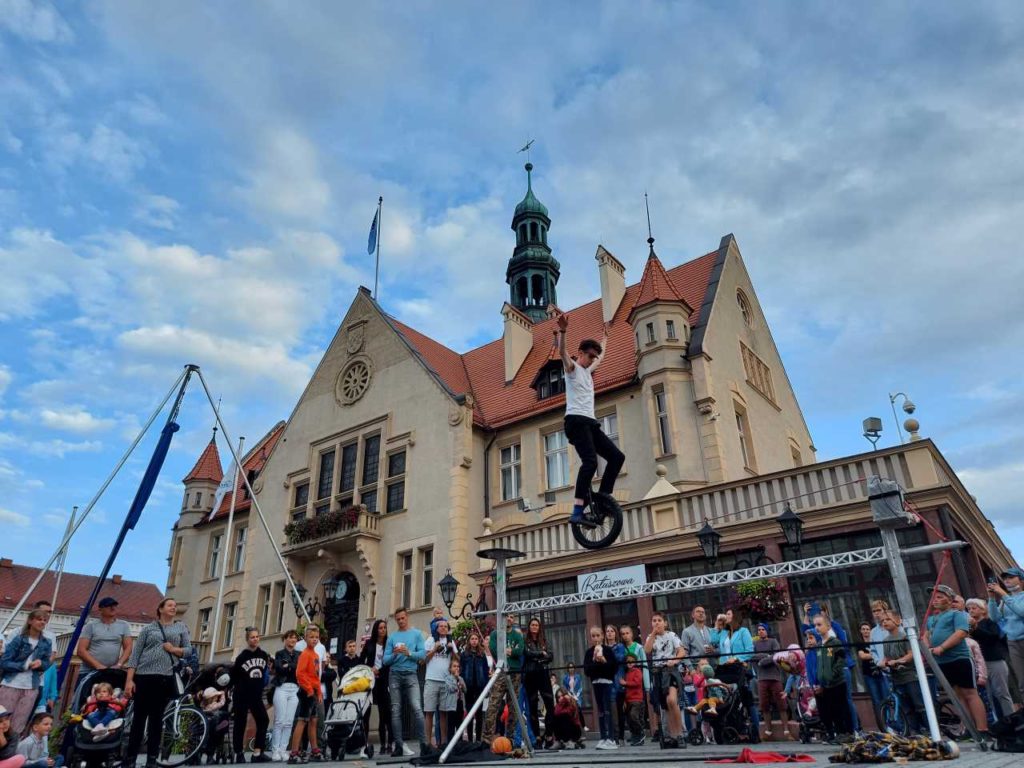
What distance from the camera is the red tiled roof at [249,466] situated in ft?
104

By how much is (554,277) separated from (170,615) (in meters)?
31.3

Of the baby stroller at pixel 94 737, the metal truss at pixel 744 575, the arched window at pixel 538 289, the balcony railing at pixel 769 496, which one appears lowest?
the baby stroller at pixel 94 737

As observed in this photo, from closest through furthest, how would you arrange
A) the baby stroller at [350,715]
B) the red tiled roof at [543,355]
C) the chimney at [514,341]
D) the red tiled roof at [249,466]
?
1. the baby stroller at [350,715]
2. the red tiled roof at [543,355]
3. the chimney at [514,341]
4. the red tiled roof at [249,466]

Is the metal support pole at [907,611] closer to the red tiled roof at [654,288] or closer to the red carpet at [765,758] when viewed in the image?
the red carpet at [765,758]

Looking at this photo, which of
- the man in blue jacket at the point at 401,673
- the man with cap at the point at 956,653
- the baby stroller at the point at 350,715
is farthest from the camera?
the baby stroller at the point at 350,715

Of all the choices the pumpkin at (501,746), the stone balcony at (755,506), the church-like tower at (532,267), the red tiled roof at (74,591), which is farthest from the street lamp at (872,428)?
the red tiled roof at (74,591)

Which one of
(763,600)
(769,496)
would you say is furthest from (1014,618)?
(769,496)

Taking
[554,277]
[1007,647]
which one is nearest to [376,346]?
[554,277]

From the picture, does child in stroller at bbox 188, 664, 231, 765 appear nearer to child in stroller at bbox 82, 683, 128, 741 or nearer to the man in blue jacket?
child in stroller at bbox 82, 683, 128, 741

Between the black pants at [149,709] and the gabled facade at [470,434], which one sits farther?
the gabled facade at [470,434]

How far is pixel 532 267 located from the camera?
3800 cm

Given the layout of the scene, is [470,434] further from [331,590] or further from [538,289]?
[538,289]

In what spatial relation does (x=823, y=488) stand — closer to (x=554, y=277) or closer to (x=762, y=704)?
(x=762, y=704)

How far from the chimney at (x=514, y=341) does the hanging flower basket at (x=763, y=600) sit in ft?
51.4
